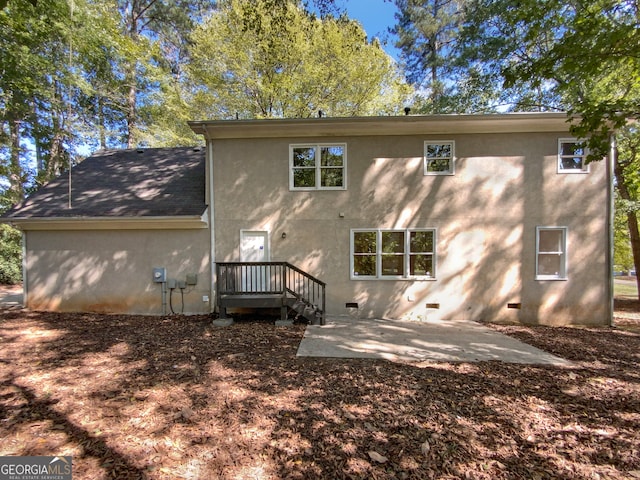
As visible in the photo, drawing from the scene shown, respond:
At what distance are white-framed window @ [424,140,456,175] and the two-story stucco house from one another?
0.11 feet

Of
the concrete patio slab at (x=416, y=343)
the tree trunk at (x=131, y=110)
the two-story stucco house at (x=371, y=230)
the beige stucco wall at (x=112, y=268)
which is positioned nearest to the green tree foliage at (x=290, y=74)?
the tree trunk at (x=131, y=110)

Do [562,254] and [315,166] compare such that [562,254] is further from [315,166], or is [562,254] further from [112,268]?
[112,268]

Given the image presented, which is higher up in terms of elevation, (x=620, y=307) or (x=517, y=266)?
(x=517, y=266)

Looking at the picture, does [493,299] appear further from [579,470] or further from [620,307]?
[620,307]

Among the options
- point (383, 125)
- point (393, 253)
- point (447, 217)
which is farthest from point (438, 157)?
point (393, 253)

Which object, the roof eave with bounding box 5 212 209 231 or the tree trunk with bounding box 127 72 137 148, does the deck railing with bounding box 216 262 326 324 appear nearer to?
the roof eave with bounding box 5 212 209 231

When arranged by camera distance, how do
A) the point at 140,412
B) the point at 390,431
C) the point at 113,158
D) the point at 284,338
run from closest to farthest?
the point at 390,431
the point at 140,412
the point at 284,338
the point at 113,158

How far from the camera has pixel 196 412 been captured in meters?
3.08

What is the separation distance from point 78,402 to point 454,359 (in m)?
5.22


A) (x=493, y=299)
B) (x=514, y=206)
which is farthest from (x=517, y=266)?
(x=514, y=206)

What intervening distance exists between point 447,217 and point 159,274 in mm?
7862

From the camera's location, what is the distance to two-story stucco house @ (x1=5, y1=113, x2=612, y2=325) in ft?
24.8

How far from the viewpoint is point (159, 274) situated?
764 centimetres

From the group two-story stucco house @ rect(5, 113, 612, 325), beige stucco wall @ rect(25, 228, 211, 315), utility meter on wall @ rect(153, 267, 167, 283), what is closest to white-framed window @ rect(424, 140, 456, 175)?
two-story stucco house @ rect(5, 113, 612, 325)
